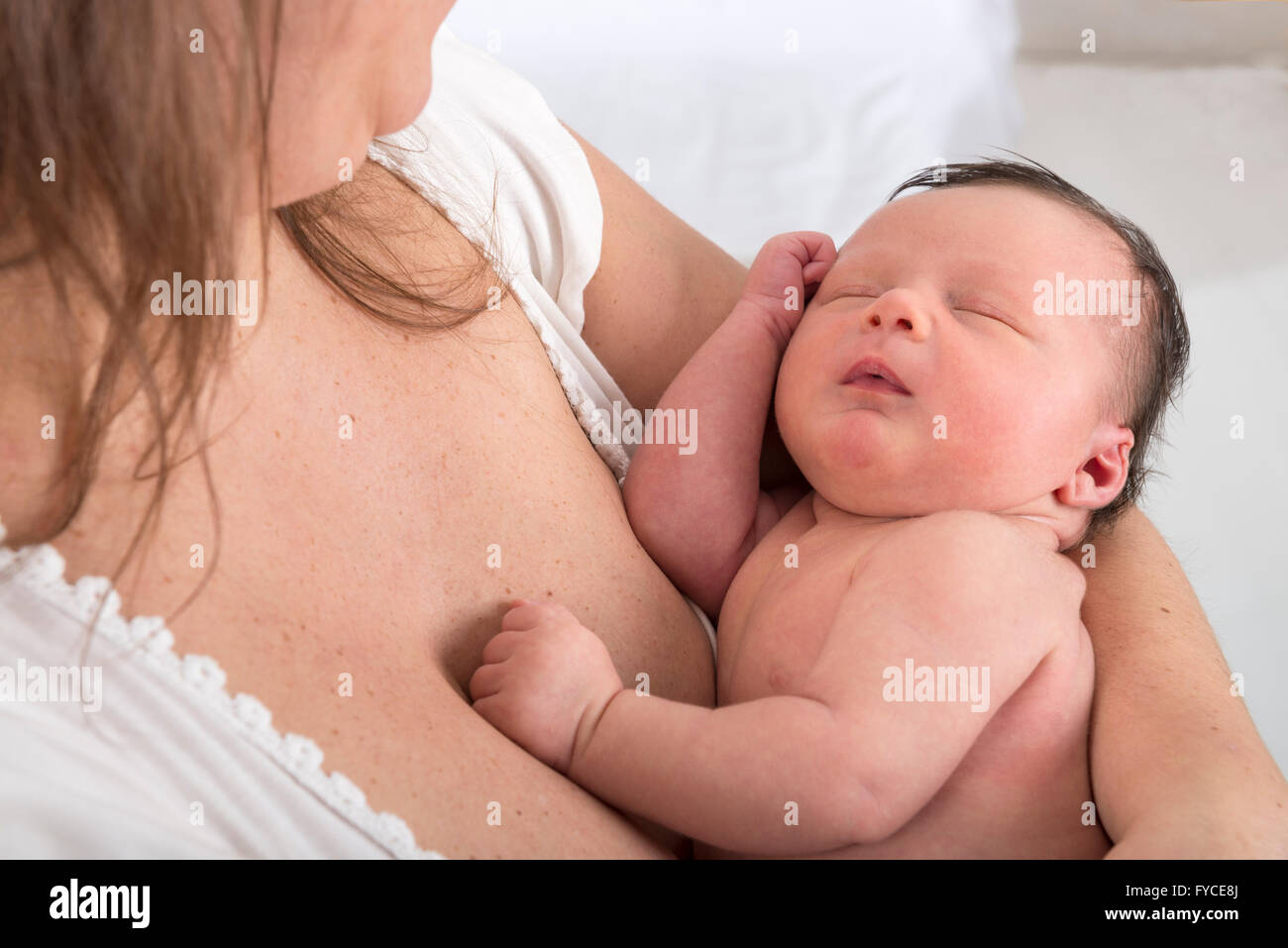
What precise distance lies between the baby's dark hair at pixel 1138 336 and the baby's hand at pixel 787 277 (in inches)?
5.8

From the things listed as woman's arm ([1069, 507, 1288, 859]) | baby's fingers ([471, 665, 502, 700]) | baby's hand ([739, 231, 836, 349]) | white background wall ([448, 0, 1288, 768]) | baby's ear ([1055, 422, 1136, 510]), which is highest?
white background wall ([448, 0, 1288, 768])

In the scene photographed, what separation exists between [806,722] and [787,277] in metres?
0.54

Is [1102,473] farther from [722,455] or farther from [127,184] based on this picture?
[127,184]

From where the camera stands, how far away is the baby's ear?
1022 mm

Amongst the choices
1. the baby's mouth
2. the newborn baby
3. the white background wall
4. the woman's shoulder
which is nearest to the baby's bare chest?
the newborn baby

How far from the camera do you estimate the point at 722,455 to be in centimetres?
107

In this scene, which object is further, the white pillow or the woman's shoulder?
the white pillow

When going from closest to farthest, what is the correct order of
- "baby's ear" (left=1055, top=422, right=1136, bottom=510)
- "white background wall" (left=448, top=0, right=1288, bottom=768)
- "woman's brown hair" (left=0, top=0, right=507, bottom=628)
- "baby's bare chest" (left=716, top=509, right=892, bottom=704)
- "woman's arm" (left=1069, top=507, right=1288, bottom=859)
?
1. "woman's brown hair" (left=0, top=0, right=507, bottom=628)
2. "woman's arm" (left=1069, top=507, right=1288, bottom=859)
3. "baby's bare chest" (left=716, top=509, right=892, bottom=704)
4. "baby's ear" (left=1055, top=422, right=1136, bottom=510)
5. "white background wall" (left=448, top=0, right=1288, bottom=768)

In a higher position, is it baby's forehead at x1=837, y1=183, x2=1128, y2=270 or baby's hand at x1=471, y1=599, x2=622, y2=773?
baby's forehead at x1=837, y1=183, x2=1128, y2=270

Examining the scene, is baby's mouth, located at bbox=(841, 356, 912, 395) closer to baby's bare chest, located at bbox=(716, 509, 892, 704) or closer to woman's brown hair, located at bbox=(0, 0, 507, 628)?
baby's bare chest, located at bbox=(716, 509, 892, 704)

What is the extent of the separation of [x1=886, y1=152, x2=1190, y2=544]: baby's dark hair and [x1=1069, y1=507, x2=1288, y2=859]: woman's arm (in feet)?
0.31

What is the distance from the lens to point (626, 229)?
4.00ft
